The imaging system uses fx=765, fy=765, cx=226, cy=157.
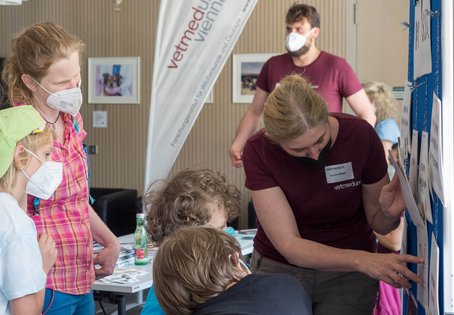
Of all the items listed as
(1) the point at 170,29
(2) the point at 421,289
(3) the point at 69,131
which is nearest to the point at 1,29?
(1) the point at 170,29

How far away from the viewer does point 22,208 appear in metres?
2.15

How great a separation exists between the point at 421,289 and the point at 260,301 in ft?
1.87

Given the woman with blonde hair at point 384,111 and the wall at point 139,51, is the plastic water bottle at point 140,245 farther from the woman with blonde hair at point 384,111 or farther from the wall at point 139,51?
the wall at point 139,51

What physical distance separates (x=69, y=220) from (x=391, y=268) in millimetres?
964

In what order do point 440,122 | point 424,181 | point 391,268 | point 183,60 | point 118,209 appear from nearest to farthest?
point 440,122
point 424,181
point 391,268
point 183,60
point 118,209

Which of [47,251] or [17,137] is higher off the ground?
[17,137]

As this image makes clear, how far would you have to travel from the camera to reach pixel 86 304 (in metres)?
2.41

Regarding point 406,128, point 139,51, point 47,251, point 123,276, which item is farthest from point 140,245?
point 139,51

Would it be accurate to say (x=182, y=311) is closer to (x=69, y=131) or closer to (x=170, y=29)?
(x=69, y=131)

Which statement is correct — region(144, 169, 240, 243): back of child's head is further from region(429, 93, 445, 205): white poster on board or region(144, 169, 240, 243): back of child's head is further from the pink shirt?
the pink shirt

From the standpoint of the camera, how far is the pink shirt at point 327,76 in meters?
4.64

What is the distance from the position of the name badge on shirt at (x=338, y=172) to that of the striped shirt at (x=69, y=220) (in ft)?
2.51

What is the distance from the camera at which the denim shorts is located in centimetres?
254

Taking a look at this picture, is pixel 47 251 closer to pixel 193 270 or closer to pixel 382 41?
pixel 193 270
